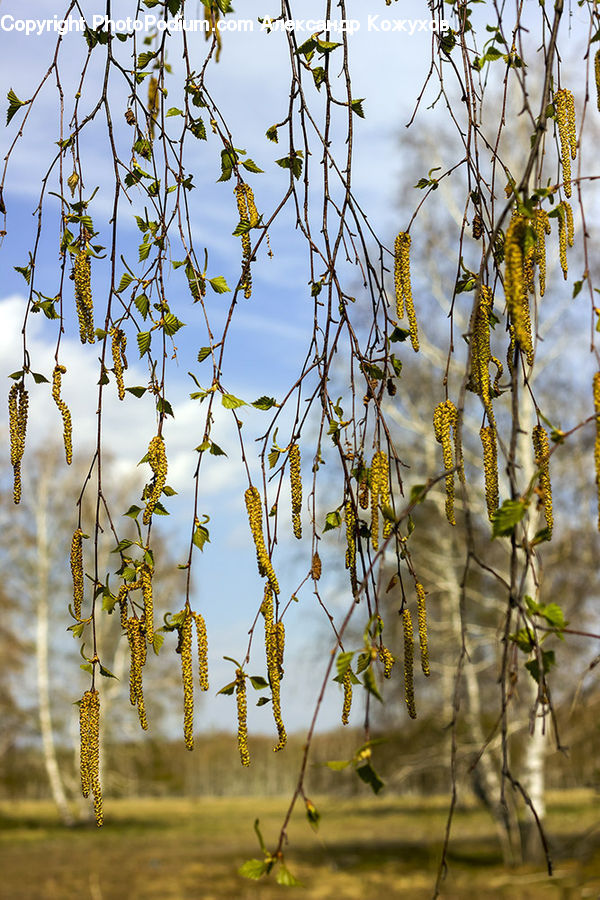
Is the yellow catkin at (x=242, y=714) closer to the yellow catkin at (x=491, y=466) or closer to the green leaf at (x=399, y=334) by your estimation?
the yellow catkin at (x=491, y=466)

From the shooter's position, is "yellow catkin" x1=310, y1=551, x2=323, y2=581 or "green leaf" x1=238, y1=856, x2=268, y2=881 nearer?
"green leaf" x1=238, y1=856, x2=268, y2=881

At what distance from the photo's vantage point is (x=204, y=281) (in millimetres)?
1135

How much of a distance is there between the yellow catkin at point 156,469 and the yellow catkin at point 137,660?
109 millimetres

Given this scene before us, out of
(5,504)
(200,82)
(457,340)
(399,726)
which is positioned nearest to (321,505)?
(457,340)

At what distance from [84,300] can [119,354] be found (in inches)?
2.9

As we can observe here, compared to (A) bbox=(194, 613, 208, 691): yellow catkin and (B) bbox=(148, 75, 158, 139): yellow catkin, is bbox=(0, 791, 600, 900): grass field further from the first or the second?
(B) bbox=(148, 75, 158, 139): yellow catkin

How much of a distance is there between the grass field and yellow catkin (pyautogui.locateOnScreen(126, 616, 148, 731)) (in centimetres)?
194

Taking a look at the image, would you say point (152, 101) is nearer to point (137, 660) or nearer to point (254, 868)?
point (137, 660)

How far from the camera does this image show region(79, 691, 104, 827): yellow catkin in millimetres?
890

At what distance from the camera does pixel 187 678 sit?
886mm

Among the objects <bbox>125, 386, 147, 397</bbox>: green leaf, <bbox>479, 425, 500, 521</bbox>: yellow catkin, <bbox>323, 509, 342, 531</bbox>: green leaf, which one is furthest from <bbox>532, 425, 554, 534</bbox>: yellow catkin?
<bbox>125, 386, 147, 397</bbox>: green leaf

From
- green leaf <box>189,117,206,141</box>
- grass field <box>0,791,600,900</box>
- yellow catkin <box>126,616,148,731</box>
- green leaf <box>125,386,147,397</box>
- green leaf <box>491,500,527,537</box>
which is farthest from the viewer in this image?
grass field <box>0,791,600,900</box>

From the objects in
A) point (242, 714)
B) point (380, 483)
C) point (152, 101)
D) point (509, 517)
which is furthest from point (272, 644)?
point (152, 101)

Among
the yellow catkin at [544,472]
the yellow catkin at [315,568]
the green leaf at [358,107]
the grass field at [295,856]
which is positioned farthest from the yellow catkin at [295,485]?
the grass field at [295,856]
